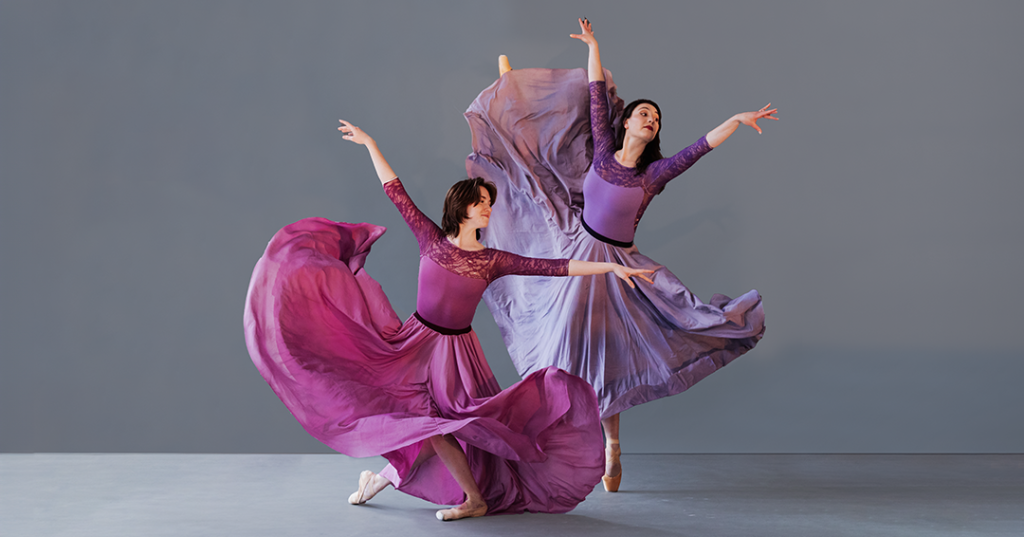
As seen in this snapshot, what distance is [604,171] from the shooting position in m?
3.15

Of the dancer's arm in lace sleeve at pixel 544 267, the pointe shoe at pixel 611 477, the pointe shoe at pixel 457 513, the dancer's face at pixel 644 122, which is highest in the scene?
the dancer's face at pixel 644 122

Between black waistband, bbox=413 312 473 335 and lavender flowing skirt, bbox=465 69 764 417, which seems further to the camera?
lavender flowing skirt, bbox=465 69 764 417

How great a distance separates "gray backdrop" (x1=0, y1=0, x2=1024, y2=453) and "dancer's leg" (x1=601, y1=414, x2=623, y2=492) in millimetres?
975

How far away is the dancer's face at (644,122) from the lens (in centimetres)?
308

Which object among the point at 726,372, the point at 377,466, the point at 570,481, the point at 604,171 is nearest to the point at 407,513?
the point at 570,481

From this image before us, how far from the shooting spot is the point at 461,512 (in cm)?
249

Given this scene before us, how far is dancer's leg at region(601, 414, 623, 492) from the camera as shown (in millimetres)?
3078

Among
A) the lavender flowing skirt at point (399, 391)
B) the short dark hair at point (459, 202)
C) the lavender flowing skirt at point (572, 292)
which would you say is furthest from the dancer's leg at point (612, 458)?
the short dark hair at point (459, 202)

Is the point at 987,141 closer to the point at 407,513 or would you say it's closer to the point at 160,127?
the point at 407,513

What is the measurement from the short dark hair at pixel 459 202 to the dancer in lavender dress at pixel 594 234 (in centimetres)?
63

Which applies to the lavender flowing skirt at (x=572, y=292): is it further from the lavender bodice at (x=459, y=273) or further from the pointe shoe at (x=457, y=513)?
the pointe shoe at (x=457, y=513)

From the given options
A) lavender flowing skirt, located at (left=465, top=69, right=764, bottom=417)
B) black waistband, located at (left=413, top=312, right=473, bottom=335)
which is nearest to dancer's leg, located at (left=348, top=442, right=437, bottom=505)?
black waistband, located at (left=413, top=312, right=473, bottom=335)

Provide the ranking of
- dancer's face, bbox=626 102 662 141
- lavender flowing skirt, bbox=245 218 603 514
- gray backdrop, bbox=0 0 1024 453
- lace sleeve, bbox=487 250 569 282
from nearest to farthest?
1. lavender flowing skirt, bbox=245 218 603 514
2. lace sleeve, bbox=487 250 569 282
3. dancer's face, bbox=626 102 662 141
4. gray backdrop, bbox=0 0 1024 453

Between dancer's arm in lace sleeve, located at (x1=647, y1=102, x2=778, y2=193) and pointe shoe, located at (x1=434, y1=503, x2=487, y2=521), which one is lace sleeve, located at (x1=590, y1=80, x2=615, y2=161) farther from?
pointe shoe, located at (x1=434, y1=503, x2=487, y2=521)
